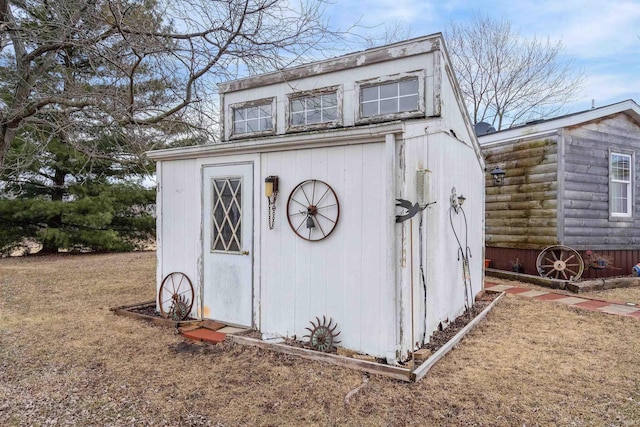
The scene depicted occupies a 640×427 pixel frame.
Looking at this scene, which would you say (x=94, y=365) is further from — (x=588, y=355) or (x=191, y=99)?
(x=588, y=355)

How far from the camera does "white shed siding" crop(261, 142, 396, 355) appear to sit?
11.8ft

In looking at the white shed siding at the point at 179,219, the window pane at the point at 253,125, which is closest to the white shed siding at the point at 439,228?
the white shed siding at the point at 179,219

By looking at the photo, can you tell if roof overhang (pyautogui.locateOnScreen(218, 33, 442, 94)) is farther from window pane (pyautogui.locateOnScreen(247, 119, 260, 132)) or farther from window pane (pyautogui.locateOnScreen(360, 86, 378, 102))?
window pane (pyautogui.locateOnScreen(247, 119, 260, 132))

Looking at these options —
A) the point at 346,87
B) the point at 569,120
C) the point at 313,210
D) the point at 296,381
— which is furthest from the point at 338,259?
the point at 569,120

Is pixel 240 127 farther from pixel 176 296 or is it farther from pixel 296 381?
pixel 296 381

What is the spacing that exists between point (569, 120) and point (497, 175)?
1661 millimetres

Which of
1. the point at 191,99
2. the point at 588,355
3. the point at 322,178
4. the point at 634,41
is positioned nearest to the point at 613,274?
the point at 588,355

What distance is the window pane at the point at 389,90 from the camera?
5508mm

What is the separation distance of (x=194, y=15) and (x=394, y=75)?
2787 mm

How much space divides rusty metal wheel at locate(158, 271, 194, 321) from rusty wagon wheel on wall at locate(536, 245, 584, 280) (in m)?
6.47

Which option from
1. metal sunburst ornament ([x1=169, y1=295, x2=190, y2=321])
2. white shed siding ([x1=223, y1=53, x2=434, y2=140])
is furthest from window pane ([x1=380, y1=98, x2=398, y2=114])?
metal sunburst ornament ([x1=169, y1=295, x2=190, y2=321])

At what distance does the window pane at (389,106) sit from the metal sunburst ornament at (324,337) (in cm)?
313

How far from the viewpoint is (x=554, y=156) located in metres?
7.43

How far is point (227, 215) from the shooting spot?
4.64 m
